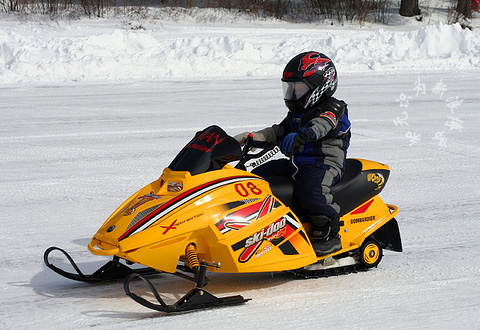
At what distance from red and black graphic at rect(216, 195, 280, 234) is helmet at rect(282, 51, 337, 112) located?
699 millimetres

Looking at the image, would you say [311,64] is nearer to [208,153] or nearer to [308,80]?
[308,80]

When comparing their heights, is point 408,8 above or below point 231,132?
above

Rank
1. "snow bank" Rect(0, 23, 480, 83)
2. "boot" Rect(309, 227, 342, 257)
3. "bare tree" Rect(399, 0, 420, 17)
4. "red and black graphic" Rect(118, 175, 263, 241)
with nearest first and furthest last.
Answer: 1. "red and black graphic" Rect(118, 175, 263, 241)
2. "boot" Rect(309, 227, 342, 257)
3. "snow bank" Rect(0, 23, 480, 83)
4. "bare tree" Rect(399, 0, 420, 17)

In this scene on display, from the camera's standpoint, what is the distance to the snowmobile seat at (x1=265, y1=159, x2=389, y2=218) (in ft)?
14.8

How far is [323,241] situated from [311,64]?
1.13m

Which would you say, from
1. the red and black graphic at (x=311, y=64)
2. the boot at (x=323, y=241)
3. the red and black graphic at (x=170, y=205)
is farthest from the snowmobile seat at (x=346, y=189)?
the red and black graphic at (x=311, y=64)

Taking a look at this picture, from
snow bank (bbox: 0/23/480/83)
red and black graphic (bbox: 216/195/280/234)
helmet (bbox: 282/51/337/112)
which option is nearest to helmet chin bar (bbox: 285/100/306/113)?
helmet (bbox: 282/51/337/112)

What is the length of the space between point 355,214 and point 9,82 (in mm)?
9958

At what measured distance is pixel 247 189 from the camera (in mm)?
4219

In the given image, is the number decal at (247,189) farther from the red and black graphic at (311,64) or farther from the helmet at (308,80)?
the red and black graphic at (311,64)

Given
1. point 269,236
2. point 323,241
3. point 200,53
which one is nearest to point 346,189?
point 323,241

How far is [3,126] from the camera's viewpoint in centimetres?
993

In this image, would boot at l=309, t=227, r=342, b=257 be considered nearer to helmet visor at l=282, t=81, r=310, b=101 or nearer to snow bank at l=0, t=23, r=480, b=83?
helmet visor at l=282, t=81, r=310, b=101

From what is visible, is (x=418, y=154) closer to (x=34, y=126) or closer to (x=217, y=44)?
(x=34, y=126)
